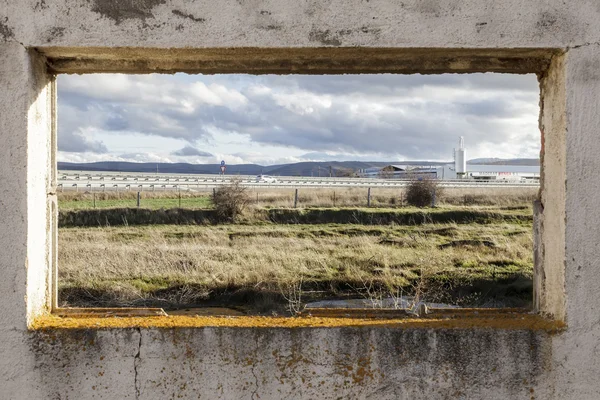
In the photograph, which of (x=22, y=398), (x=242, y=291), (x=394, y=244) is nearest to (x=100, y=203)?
(x=394, y=244)

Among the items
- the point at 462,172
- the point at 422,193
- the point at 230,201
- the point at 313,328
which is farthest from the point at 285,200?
the point at 462,172

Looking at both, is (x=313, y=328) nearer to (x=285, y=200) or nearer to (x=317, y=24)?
(x=317, y=24)

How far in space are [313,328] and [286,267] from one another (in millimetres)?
9449

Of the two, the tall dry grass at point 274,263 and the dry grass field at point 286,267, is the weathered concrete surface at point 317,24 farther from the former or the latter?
the tall dry grass at point 274,263

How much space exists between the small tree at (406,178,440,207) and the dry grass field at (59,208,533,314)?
7.46 metres

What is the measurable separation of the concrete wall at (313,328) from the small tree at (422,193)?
2179 centimetres

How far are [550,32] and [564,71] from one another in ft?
0.60

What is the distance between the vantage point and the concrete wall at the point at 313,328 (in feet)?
9.12

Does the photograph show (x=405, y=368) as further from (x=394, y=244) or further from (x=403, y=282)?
(x=394, y=244)

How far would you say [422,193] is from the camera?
81.4 feet

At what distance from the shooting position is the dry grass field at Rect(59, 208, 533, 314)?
10508 millimetres

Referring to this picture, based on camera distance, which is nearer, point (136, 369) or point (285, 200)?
point (136, 369)

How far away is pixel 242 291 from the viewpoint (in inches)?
427

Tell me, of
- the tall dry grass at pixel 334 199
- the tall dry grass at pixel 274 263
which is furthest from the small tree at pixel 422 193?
the tall dry grass at pixel 274 263
